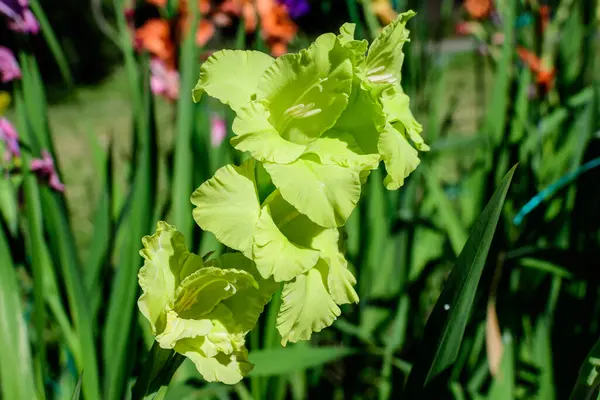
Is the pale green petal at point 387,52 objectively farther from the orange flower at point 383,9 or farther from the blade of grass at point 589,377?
the orange flower at point 383,9

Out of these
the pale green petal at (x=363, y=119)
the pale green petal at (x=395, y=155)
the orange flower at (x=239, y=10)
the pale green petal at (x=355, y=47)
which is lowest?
the pale green petal at (x=395, y=155)

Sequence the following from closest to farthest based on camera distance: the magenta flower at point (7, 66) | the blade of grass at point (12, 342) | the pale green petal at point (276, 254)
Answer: the pale green petal at point (276, 254), the blade of grass at point (12, 342), the magenta flower at point (7, 66)

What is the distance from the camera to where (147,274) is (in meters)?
0.43

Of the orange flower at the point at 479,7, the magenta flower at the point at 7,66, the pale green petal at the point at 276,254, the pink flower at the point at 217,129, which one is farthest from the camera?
the orange flower at the point at 479,7

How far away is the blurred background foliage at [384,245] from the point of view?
699 millimetres

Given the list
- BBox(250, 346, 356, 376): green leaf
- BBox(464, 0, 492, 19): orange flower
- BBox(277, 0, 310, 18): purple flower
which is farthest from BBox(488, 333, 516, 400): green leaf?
BBox(464, 0, 492, 19): orange flower

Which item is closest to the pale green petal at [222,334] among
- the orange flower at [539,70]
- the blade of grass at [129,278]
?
the blade of grass at [129,278]

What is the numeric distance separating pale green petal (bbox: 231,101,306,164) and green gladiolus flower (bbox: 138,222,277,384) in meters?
0.07

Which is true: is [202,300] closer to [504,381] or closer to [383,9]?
[504,381]

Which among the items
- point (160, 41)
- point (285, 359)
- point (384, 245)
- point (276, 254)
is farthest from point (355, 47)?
point (160, 41)

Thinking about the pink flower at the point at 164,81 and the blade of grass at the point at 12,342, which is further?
the pink flower at the point at 164,81

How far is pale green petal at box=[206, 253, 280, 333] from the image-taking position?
0.44m

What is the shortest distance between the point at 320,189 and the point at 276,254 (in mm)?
48

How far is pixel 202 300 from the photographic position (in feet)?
1.49
